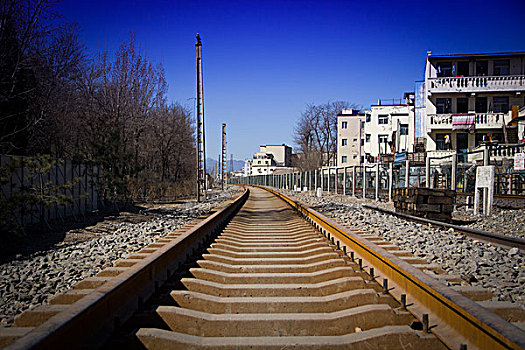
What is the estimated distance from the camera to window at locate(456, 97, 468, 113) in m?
34.5

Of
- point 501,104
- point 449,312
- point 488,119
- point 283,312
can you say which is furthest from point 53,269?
point 501,104

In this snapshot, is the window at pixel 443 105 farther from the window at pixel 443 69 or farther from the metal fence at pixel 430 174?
the metal fence at pixel 430 174

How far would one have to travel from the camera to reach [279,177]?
180 ft

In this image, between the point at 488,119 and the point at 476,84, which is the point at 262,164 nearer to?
the point at 476,84

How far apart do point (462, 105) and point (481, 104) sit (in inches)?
61.5

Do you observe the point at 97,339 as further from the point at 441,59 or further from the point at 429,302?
the point at 441,59

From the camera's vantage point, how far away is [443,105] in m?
34.9

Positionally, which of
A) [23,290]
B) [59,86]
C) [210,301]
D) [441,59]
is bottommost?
[23,290]

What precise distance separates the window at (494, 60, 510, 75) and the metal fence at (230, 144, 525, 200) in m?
13.1

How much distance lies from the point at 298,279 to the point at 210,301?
1211 mm

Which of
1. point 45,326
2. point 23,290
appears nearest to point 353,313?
point 45,326

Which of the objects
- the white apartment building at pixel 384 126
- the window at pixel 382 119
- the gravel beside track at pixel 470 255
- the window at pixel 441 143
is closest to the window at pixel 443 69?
the window at pixel 441 143

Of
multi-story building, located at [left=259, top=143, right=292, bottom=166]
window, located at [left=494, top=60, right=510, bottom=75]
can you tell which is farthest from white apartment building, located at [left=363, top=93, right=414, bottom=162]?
multi-story building, located at [left=259, top=143, right=292, bottom=166]

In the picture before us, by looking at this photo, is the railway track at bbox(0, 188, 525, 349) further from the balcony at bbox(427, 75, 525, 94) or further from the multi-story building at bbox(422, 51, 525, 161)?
the balcony at bbox(427, 75, 525, 94)
